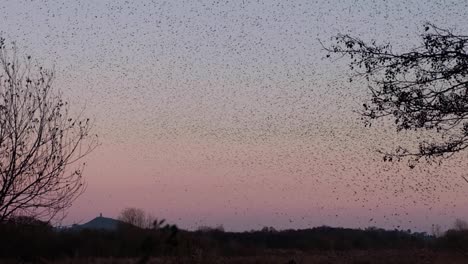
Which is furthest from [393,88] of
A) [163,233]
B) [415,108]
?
A: [163,233]

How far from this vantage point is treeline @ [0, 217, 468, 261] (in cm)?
391

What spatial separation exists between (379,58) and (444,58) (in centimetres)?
87

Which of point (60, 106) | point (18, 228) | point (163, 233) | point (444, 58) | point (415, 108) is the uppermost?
point (60, 106)

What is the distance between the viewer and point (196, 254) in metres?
13.1

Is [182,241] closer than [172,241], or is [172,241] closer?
[172,241]

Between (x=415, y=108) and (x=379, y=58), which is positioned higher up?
(x=379, y=58)

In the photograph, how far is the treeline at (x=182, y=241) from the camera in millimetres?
3909

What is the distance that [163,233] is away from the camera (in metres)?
2.93

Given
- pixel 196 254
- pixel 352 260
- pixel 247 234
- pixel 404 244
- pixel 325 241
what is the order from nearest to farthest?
pixel 196 254 → pixel 352 260 → pixel 404 244 → pixel 325 241 → pixel 247 234

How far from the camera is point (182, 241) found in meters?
7.63

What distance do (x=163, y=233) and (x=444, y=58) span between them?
7189 mm

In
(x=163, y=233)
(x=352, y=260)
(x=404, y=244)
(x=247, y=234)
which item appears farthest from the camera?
(x=247, y=234)

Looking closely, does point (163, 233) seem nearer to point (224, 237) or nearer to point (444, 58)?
point (444, 58)

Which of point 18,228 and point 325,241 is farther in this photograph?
point 325,241
